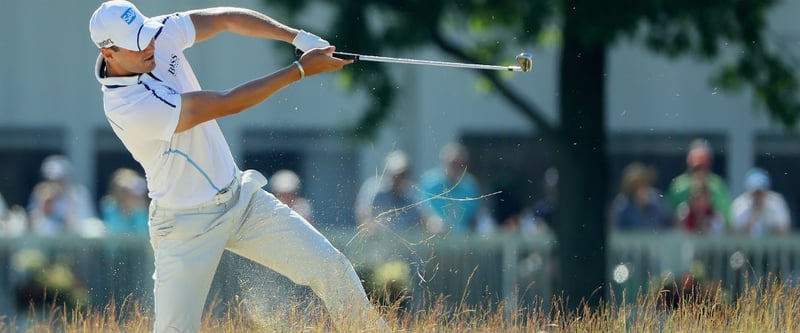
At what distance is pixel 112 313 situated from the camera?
7.85 m

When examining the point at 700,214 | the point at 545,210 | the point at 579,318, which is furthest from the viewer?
the point at 545,210

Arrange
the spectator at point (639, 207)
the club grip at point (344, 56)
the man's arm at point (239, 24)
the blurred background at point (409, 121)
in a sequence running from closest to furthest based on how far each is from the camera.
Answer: the club grip at point (344, 56)
the man's arm at point (239, 24)
the spectator at point (639, 207)
the blurred background at point (409, 121)

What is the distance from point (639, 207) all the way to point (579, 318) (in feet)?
20.0

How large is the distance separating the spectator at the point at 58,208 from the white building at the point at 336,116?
461 centimetres

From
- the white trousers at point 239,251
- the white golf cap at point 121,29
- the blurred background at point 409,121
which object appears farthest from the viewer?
the blurred background at point 409,121

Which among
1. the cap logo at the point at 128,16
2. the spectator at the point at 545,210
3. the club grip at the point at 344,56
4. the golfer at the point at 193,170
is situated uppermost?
the cap logo at the point at 128,16

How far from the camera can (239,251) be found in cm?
711

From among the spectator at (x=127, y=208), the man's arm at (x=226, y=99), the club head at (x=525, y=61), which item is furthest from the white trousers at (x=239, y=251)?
the spectator at (x=127, y=208)

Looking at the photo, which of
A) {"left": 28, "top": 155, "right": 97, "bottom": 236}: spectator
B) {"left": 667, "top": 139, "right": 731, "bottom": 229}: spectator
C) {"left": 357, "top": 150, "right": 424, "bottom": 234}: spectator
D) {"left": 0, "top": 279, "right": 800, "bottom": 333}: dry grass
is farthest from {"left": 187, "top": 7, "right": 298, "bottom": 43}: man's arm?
{"left": 667, "top": 139, "right": 731, "bottom": 229}: spectator

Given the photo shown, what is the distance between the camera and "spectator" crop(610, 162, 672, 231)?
13.3 metres

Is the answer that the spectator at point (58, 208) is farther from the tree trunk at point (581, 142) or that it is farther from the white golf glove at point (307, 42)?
the white golf glove at point (307, 42)

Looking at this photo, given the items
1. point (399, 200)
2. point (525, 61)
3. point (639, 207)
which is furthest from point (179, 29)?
point (639, 207)

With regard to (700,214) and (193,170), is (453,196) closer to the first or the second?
(700,214)

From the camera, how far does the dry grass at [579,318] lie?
739cm
